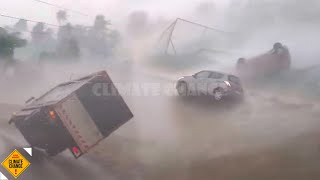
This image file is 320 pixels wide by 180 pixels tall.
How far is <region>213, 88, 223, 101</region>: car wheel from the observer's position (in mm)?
19922

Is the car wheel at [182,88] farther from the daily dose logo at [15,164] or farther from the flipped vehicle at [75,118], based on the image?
the daily dose logo at [15,164]

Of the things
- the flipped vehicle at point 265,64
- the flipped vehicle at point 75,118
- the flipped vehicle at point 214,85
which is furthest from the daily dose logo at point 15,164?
the flipped vehicle at point 265,64

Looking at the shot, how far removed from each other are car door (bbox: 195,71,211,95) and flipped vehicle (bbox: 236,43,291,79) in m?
2.68

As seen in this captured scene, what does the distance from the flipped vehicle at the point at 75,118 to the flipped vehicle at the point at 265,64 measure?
952cm

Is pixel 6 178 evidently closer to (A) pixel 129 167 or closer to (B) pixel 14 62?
(A) pixel 129 167

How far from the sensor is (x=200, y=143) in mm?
17469

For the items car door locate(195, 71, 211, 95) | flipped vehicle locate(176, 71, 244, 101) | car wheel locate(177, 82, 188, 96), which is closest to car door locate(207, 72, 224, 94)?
flipped vehicle locate(176, 71, 244, 101)

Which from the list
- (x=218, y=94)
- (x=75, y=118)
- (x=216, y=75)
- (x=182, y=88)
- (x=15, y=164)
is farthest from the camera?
(x=182, y=88)

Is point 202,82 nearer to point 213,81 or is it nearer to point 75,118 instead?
point 213,81

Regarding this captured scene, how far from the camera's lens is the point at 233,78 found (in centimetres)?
2008

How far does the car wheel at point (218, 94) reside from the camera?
19922 millimetres

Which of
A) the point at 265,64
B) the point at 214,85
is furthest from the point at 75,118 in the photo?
the point at 265,64

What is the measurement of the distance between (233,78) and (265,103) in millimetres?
2700

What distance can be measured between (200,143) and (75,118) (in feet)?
17.2
